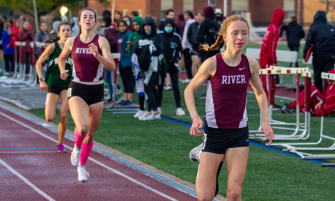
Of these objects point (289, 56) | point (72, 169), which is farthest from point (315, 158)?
point (289, 56)

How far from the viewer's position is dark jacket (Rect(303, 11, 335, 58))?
12.9 meters

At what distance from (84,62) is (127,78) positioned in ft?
22.7

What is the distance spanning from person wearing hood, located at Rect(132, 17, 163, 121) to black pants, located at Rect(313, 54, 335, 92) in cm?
422

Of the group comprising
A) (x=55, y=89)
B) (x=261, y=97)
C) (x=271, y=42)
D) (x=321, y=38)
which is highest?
(x=321, y=38)

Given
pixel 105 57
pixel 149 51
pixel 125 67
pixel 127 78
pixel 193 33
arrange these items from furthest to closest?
1. pixel 193 33
2. pixel 127 78
3. pixel 125 67
4. pixel 149 51
5. pixel 105 57

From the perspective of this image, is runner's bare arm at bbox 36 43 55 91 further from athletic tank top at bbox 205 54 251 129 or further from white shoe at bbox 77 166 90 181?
athletic tank top at bbox 205 54 251 129

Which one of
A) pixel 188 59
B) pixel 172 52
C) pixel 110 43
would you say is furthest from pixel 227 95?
pixel 188 59

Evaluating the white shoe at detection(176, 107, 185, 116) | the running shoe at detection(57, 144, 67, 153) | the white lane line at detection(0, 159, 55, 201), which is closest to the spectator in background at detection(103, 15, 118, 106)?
the white shoe at detection(176, 107, 185, 116)

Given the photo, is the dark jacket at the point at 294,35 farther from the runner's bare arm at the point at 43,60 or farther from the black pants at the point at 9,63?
the black pants at the point at 9,63

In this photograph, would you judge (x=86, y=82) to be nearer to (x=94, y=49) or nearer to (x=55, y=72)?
(x=94, y=49)

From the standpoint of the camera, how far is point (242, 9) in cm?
6594

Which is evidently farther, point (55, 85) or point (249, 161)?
point (55, 85)

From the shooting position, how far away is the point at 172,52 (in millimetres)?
12109

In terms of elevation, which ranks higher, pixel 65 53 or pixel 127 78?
pixel 65 53
